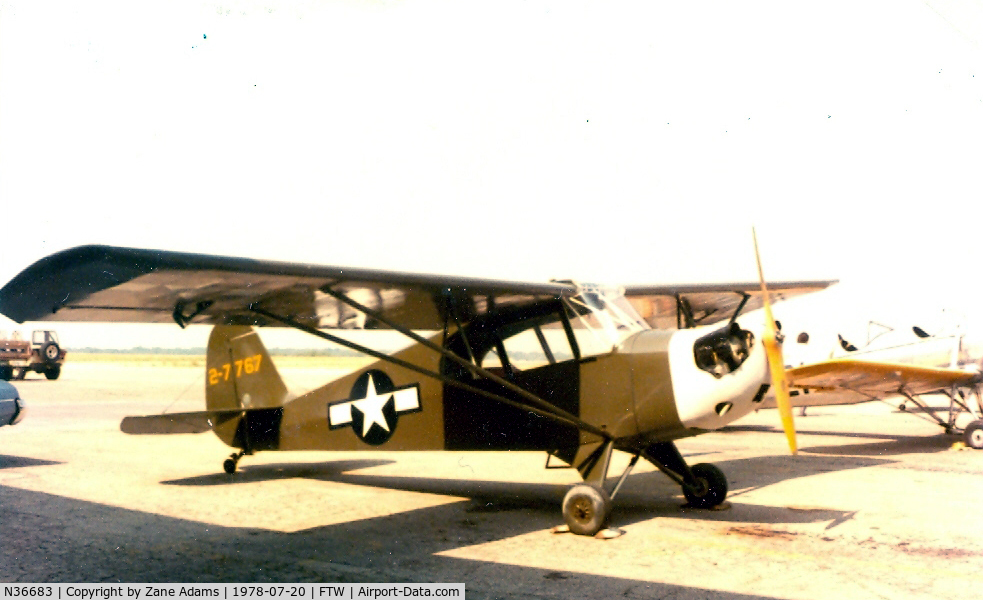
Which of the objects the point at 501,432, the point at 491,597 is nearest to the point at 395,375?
the point at 501,432

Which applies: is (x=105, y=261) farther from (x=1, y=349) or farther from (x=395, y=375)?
(x=1, y=349)

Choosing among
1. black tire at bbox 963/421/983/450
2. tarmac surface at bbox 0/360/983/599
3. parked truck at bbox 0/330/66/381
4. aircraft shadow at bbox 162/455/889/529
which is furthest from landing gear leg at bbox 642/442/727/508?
parked truck at bbox 0/330/66/381

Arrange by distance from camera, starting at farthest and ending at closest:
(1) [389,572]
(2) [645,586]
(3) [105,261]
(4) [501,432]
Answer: (4) [501,432], (1) [389,572], (2) [645,586], (3) [105,261]

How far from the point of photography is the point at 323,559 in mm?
5262

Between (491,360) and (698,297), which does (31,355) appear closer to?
(491,360)

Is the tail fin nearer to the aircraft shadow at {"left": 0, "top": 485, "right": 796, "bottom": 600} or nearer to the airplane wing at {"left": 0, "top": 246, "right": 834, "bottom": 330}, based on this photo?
the airplane wing at {"left": 0, "top": 246, "right": 834, "bottom": 330}

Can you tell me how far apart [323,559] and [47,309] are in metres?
2.68

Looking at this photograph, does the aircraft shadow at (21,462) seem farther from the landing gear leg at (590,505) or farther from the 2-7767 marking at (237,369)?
the landing gear leg at (590,505)

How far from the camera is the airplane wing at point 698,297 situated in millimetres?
8852

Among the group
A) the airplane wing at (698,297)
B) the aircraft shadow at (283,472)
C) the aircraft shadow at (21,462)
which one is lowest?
the aircraft shadow at (283,472)

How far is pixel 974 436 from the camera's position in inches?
482

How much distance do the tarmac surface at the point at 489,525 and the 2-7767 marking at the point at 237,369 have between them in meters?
1.36

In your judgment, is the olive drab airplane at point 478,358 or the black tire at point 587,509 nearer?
the olive drab airplane at point 478,358

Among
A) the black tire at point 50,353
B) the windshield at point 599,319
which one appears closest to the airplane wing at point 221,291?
the windshield at point 599,319
